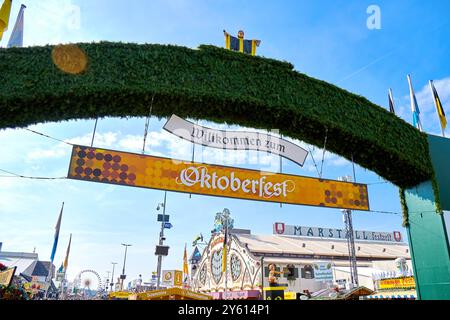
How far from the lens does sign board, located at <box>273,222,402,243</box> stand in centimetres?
4641

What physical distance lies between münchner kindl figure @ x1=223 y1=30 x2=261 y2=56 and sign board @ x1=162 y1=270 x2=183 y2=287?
87.8 feet

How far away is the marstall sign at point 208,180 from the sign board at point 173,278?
2582cm

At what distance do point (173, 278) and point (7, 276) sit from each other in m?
23.3

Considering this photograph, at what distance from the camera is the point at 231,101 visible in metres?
7.51

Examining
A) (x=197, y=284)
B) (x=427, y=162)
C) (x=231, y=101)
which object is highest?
(x=231, y=101)

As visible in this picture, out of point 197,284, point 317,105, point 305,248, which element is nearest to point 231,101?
point 317,105

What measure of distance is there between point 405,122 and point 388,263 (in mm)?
26405

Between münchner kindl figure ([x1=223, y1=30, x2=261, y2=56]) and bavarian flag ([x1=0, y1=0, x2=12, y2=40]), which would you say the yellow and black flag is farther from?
bavarian flag ([x1=0, y1=0, x2=12, y2=40])

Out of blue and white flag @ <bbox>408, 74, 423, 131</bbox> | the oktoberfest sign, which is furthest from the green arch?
blue and white flag @ <bbox>408, 74, 423, 131</bbox>

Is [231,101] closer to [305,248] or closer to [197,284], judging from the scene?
[305,248]

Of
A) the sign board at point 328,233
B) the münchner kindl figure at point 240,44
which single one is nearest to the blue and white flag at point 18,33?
the münchner kindl figure at point 240,44

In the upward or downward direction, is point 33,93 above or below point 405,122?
below

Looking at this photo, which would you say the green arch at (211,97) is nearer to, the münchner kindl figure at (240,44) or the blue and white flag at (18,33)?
the münchner kindl figure at (240,44)
